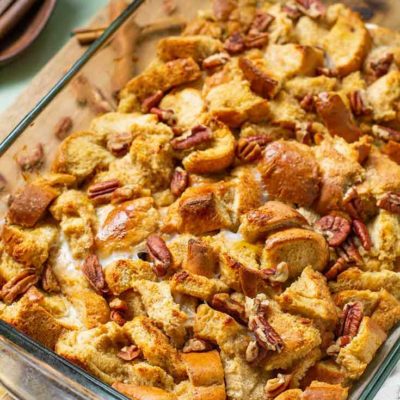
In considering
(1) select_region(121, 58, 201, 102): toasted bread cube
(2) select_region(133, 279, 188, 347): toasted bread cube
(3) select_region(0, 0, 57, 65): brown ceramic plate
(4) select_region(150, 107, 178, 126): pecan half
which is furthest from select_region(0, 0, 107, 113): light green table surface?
(2) select_region(133, 279, 188, 347): toasted bread cube

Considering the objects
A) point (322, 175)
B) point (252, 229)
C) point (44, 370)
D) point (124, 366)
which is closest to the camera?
point (44, 370)

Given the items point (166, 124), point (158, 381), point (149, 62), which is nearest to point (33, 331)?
point (158, 381)

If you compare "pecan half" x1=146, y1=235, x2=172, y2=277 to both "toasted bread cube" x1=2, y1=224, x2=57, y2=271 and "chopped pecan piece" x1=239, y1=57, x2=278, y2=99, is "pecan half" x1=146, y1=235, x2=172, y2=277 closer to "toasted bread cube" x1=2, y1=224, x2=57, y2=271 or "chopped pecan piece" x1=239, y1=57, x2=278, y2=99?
"toasted bread cube" x1=2, y1=224, x2=57, y2=271

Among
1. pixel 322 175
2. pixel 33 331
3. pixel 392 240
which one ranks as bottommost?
pixel 392 240

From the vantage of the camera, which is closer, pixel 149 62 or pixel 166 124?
pixel 166 124

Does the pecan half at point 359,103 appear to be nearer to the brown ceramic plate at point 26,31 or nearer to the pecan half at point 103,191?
the pecan half at point 103,191

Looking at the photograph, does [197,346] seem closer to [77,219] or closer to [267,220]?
[267,220]

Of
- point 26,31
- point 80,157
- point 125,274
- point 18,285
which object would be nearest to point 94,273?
point 125,274

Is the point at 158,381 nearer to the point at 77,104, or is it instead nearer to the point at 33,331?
the point at 33,331

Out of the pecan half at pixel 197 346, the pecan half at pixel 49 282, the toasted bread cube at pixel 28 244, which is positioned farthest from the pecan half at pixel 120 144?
the pecan half at pixel 197 346
